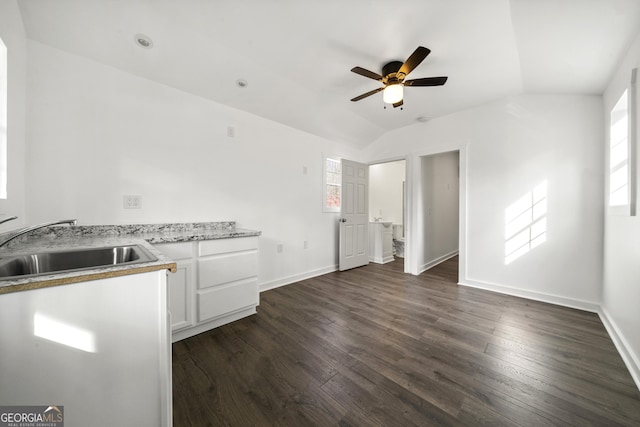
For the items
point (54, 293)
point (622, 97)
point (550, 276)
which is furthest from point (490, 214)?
point (54, 293)

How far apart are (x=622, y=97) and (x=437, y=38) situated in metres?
1.60

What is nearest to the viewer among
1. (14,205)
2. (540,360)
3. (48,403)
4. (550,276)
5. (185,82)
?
(48,403)

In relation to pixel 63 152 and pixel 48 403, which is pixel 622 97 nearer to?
pixel 48 403

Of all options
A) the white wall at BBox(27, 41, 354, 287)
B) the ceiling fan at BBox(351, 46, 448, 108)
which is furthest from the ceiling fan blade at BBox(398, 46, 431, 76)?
the white wall at BBox(27, 41, 354, 287)

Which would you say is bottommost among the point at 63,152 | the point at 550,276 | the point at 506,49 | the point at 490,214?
the point at 550,276

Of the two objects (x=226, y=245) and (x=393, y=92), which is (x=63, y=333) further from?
(x=393, y=92)

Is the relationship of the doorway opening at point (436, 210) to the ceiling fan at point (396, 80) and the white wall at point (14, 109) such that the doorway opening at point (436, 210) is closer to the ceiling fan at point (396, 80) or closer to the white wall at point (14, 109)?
the ceiling fan at point (396, 80)

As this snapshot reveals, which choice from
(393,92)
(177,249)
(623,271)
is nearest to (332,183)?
(393,92)

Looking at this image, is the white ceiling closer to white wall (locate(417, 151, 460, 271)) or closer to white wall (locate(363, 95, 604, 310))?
white wall (locate(363, 95, 604, 310))

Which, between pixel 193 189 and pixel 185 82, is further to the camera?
pixel 193 189

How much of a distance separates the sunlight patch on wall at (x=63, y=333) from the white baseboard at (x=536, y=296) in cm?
384

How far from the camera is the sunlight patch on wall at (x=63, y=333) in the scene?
0.78 m

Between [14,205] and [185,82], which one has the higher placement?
[185,82]

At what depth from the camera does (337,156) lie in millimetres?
4086
